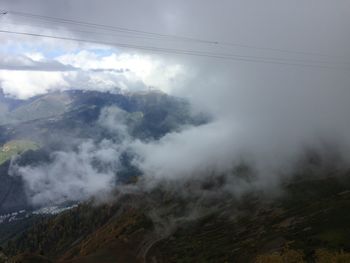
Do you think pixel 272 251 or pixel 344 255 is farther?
pixel 272 251

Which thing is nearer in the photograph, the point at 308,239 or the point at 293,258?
the point at 293,258

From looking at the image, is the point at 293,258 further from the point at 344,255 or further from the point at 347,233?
the point at 347,233

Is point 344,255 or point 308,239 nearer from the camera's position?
point 344,255

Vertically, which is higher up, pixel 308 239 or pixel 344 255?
pixel 308 239

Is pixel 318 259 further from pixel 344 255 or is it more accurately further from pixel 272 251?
pixel 272 251

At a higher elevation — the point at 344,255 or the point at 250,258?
the point at 250,258

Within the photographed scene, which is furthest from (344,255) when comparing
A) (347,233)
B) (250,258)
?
(250,258)

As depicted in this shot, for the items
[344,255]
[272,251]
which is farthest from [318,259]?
[272,251]

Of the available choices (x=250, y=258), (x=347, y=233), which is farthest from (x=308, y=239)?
(x=250, y=258)

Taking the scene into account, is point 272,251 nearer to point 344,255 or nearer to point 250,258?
point 250,258
